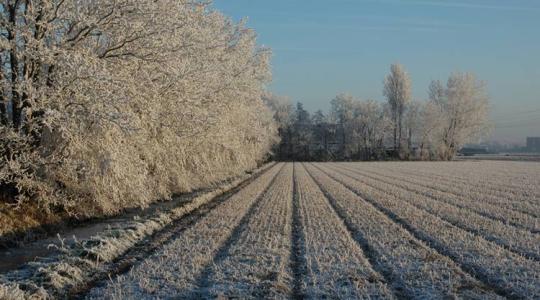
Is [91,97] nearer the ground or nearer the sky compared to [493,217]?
nearer the sky

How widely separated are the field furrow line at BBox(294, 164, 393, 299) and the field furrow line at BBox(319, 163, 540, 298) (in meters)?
1.83

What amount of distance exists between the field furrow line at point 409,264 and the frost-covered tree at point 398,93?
85.8 meters

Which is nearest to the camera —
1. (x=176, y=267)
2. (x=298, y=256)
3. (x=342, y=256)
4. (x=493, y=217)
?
(x=176, y=267)

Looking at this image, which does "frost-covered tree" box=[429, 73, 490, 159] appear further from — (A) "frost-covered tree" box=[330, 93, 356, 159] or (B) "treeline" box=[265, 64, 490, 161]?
(A) "frost-covered tree" box=[330, 93, 356, 159]

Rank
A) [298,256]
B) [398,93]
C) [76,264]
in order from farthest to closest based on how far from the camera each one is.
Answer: [398,93]
[298,256]
[76,264]

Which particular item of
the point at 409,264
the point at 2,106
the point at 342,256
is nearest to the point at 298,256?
the point at 342,256

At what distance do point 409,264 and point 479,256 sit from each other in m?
1.67

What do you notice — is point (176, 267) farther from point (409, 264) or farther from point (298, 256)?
point (409, 264)

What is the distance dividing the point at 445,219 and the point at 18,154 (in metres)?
13.1

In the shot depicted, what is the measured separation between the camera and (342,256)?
32.4 ft

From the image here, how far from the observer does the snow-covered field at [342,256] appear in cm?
764

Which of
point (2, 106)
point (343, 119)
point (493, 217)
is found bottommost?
point (493, 217)

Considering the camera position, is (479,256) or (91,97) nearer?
(479,256)

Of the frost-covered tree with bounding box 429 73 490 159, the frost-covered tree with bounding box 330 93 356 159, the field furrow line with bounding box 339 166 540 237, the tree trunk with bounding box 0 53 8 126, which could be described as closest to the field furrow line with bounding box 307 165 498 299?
the field furrow line with bounding box 339 166 540 237
